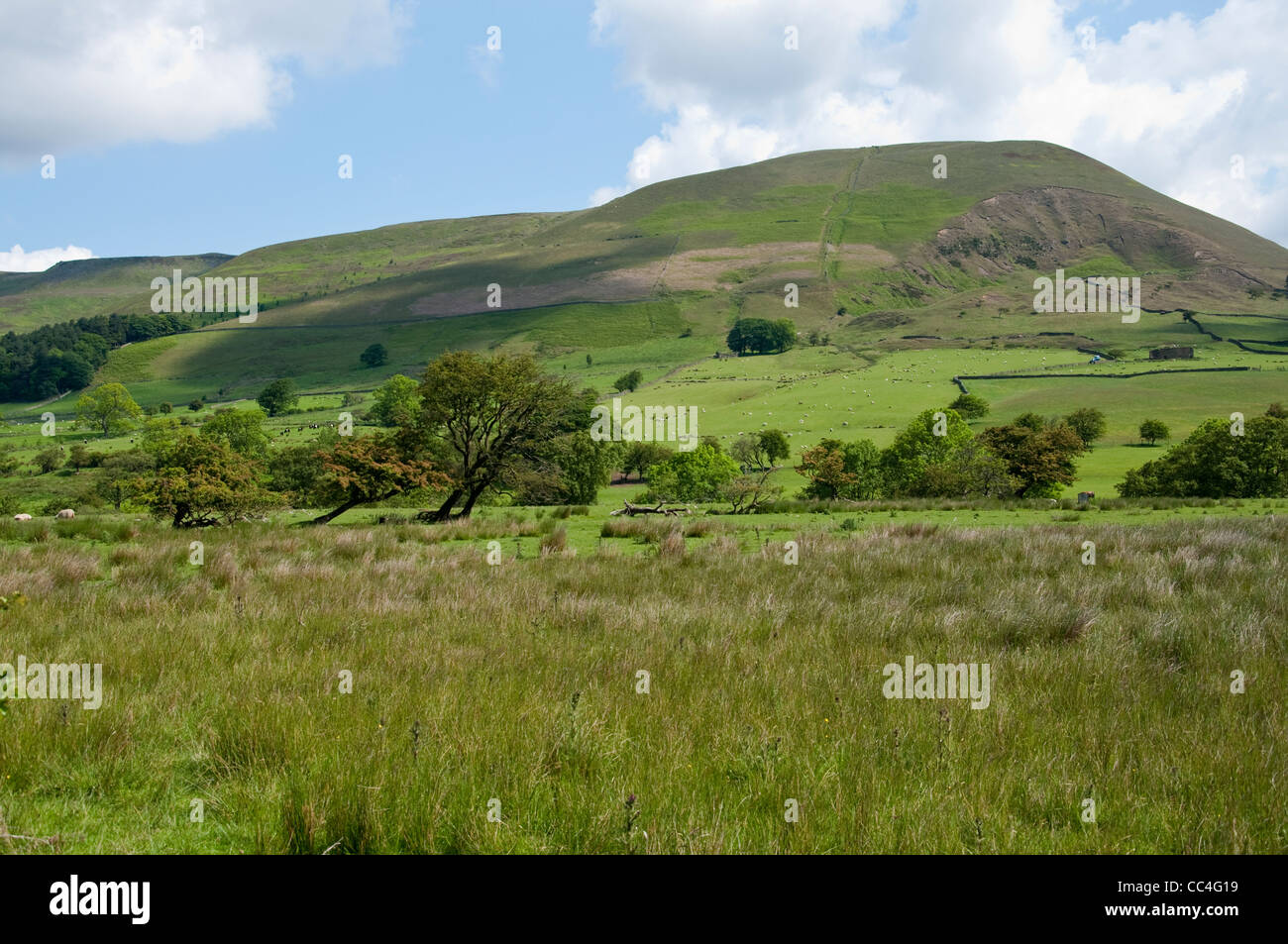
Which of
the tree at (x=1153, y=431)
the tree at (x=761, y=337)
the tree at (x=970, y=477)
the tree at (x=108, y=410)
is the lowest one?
the tree at (x=970, y=477)

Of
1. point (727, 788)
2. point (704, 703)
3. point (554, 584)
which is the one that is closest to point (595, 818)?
point (727, 788)

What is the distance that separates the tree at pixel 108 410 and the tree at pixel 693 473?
10470 centimetres

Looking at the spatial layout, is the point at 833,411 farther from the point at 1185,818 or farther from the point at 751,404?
the point at 1185,818

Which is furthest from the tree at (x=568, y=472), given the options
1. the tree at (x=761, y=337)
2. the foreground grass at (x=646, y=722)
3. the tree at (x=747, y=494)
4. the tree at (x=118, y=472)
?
the tree at (x=761, y=337)

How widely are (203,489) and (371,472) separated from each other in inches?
195

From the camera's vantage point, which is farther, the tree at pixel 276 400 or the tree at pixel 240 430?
the tree at pixel 276 400

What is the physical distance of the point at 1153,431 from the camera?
83125 mm

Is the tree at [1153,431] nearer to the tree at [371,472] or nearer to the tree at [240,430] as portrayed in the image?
the tree at [371,472]

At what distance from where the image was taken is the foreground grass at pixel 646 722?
3.65 m

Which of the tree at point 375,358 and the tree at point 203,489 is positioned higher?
the tree at point 375,358

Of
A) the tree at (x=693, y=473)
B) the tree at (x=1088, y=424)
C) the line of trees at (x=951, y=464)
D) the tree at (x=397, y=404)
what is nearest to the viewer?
the tree at (x=397, y=404)

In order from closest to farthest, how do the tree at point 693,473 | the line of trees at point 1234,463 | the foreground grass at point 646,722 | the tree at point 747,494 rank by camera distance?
the foreground grass at point 646,722, the tree at point 747,494, the line of trees at point 1234,463, the tree at point 693,473

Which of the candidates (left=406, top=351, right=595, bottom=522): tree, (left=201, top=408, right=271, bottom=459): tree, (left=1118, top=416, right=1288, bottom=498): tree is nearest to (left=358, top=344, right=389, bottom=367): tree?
(left=201, top=408, right=271, bottom=459): tree

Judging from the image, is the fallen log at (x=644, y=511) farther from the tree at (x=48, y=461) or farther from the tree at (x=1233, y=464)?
the tree at (x=48, y=461)
